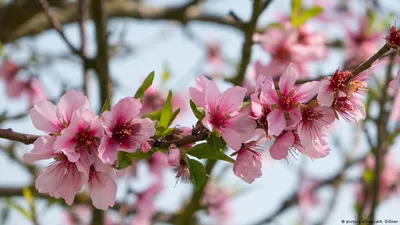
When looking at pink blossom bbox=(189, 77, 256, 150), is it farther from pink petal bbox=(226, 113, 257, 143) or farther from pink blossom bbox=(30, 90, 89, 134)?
pink blossom bbox=(30, 90, 89, 134)

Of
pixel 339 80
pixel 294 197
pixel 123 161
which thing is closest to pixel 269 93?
pixel 339 80

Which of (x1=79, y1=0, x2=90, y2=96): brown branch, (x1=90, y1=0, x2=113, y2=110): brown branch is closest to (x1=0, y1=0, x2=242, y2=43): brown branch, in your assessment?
(x1=79, y1=0, x2=90, y2=96): brown branch

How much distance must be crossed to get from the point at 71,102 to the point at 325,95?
618 millimetres

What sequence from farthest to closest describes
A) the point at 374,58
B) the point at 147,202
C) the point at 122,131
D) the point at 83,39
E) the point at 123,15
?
the point at 123,15, the point at 147,202, the point at 83,39, the point at 122,131, the point at 374,58

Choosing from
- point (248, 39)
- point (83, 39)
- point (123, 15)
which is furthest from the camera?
point (123, 15)

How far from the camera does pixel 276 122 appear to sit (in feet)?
4.47

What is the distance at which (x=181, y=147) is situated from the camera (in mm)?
1420

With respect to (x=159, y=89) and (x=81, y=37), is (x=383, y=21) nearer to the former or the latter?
(x=159, y=89)

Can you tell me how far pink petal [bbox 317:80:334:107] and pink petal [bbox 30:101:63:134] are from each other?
2.09 ft

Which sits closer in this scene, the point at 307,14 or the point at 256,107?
the point at 256,107

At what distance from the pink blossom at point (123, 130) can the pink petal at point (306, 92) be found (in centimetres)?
37

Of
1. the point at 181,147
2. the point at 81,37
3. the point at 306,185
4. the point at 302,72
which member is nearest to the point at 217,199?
the point at 306,185

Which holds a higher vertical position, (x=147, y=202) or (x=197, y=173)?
(x=147, y=202)

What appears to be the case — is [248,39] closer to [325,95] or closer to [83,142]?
[325,95]
